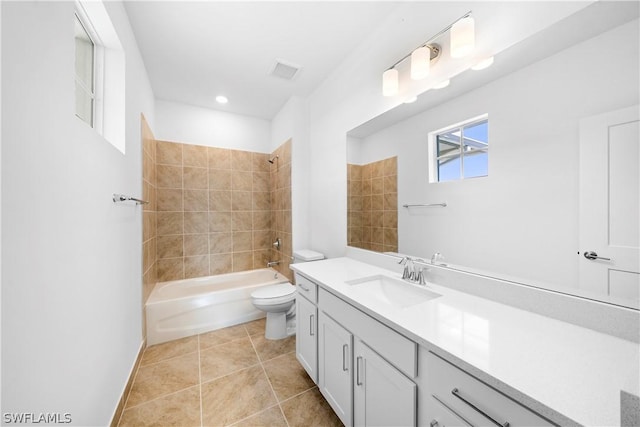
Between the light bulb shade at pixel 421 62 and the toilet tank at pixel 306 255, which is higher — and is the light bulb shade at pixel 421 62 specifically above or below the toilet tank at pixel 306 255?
above

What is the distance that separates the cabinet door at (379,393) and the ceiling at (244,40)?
209 cm

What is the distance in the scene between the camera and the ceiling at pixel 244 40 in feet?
5.08

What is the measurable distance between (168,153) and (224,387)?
262 centimetres

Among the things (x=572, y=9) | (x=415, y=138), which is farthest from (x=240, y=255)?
(x=572, y=9)

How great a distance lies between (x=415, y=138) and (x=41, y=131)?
5.50 ft

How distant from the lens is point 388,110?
1589 millimetres

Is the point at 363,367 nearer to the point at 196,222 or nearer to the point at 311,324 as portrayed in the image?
the point at 311,324

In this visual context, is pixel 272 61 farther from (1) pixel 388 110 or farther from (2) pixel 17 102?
(2) pixel 17 102

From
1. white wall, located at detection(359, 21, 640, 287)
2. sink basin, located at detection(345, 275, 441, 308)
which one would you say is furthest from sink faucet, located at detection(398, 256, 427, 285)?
white wall, located at detection(359, 21, 640, 287)

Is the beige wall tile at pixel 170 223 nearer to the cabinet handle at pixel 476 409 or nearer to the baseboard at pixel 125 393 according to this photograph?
the baseboard at pixel 125 393

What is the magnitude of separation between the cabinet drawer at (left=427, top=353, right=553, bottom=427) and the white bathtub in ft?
7.27

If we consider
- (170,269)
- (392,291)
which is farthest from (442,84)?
(170,269)

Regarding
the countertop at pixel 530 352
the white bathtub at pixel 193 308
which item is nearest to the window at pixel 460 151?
the countertop at pixel 530 352

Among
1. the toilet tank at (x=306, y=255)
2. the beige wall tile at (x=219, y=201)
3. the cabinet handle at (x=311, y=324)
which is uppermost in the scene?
the beige wall tile at (x=219, y=201)
